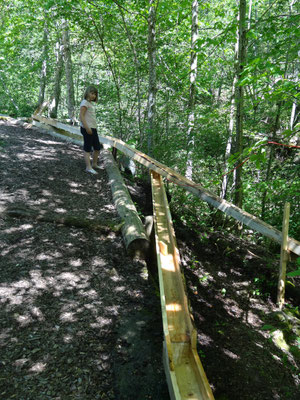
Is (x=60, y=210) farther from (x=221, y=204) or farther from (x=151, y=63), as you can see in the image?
(x=151, y=63)

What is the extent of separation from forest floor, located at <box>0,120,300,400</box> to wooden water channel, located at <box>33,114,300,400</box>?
0.82 ft

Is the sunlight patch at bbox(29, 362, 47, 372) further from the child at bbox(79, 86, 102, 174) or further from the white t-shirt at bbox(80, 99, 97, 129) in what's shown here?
the white t-shirt at bbox(80, 99, 97, 129)

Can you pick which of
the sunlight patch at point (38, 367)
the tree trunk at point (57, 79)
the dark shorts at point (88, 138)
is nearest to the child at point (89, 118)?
the dark shorts at point (88, 138)

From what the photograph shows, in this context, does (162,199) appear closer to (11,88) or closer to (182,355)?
(182,355)

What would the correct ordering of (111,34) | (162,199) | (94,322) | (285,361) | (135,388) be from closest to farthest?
1. (135,388)
2. (94,322)
3. (285,361)
4. (162,199)
5. (111,34)

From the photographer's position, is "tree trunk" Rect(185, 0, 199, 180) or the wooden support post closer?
the wooden support post

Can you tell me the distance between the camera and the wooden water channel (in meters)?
2.22

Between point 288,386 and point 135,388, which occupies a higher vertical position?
point 135,388

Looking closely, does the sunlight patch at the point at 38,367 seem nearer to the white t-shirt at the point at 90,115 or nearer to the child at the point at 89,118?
the child at the point at 89,118

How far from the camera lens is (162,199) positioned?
5.62 m

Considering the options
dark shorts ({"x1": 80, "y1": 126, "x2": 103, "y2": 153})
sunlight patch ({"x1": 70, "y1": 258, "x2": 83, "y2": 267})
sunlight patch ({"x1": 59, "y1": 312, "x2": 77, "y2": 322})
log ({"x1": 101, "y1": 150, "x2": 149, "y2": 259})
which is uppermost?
dark shorts ({"x1": 80, "y1": 126, "x2": 103, "y2": 153})

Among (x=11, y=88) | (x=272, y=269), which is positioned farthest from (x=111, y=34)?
(x=11, y=88)

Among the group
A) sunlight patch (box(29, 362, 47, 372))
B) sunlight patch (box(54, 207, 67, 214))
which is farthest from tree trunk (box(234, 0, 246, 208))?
sunlight patch (box(29, 362, 47, 372))

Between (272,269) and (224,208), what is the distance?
67.4 inches
